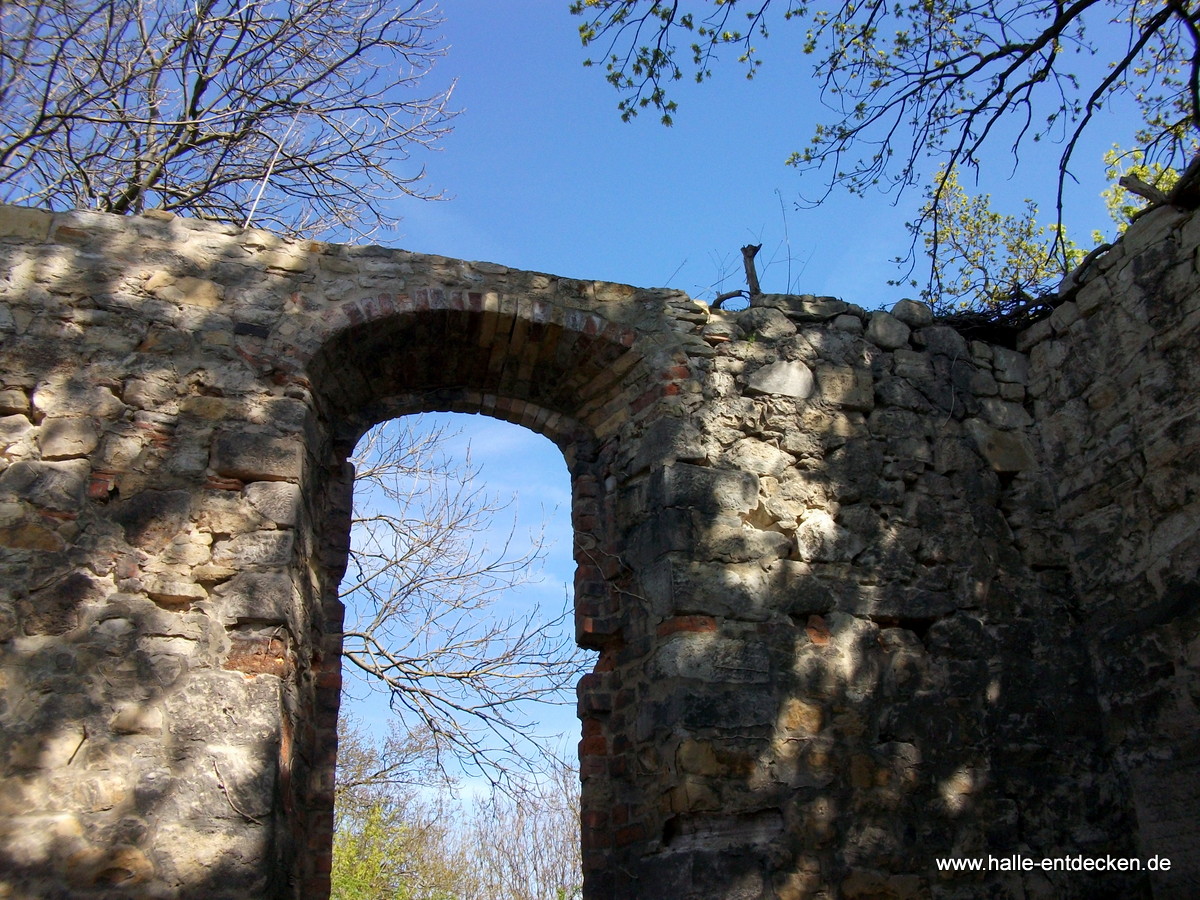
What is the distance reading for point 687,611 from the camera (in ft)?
13.6

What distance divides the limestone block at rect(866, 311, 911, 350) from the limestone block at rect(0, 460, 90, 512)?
11.9 feet

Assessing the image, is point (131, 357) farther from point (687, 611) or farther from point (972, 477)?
point (972, 477)

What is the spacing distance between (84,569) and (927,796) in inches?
134

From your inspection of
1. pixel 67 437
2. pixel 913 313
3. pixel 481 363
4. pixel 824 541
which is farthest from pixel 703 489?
pixel 67 437

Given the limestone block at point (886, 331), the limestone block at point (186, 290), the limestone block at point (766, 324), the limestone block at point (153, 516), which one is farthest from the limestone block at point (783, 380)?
the limestone block at point (153, 516)

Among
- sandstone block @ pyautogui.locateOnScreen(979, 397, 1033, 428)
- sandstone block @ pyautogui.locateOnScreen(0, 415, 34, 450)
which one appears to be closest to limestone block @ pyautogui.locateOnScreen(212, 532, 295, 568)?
sandstone block @ pyautogui.locateOnScreen(0, 415, 34, 450)

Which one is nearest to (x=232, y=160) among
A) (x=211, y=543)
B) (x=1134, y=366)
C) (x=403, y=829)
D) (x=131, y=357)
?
(x=131, y=357)

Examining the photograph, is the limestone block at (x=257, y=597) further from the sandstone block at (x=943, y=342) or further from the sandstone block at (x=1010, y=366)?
the sandstone block at (x=1010, y=366)

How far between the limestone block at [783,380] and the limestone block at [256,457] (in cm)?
210

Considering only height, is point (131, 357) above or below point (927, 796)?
above

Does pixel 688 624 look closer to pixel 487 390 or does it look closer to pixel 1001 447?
pixel 487 390

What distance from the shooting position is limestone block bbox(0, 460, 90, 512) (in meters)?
3.78

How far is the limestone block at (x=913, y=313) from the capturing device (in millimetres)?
5215

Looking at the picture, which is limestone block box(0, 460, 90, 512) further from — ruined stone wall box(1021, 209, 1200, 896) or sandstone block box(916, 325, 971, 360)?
ruined stone wall box(1021, 209, 1200, 896)
